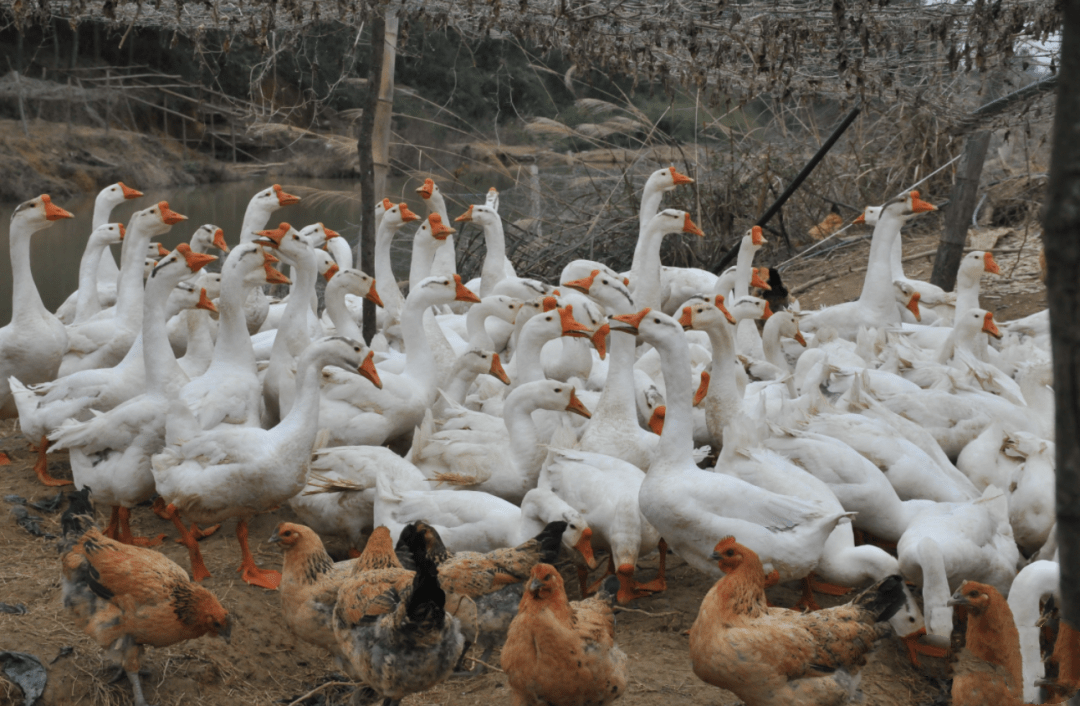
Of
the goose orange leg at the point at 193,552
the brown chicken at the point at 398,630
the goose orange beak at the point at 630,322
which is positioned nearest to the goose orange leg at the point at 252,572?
the goose orange leg at the point at 193,552

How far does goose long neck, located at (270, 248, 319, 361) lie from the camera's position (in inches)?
235

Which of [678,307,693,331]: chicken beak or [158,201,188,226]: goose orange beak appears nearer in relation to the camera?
[678,307,693,331]: chicken beak

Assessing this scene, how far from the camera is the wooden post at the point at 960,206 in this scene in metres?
7.98

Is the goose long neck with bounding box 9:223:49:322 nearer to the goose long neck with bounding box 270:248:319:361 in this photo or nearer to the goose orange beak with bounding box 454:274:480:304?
the goose long neck with bounding box 270:248:319:361

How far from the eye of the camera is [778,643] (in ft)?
10.7

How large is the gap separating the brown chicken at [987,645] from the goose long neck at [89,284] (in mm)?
6375

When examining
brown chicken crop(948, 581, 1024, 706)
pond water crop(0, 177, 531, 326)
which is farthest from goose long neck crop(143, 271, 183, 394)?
pond water crop(0, 177, 531, 326)

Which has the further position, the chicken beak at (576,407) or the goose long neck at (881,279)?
the goose long neck at (881,279)

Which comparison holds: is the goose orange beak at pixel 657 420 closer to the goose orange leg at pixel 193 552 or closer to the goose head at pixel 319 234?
the goose orange leg at pixel 193 552

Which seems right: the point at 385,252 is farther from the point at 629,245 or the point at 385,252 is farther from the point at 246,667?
the point at 246,667

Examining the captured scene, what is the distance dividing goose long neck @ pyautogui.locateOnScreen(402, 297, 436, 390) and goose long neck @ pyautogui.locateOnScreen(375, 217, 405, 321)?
158cm

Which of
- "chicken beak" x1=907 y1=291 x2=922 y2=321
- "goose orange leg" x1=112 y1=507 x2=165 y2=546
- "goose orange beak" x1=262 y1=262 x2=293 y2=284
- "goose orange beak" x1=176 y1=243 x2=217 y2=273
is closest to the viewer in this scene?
"goose orange leg" x1=112 y1=507 x2=165 y2=546

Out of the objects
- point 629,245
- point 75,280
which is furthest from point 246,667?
point 75,280

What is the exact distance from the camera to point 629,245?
37.0ft
